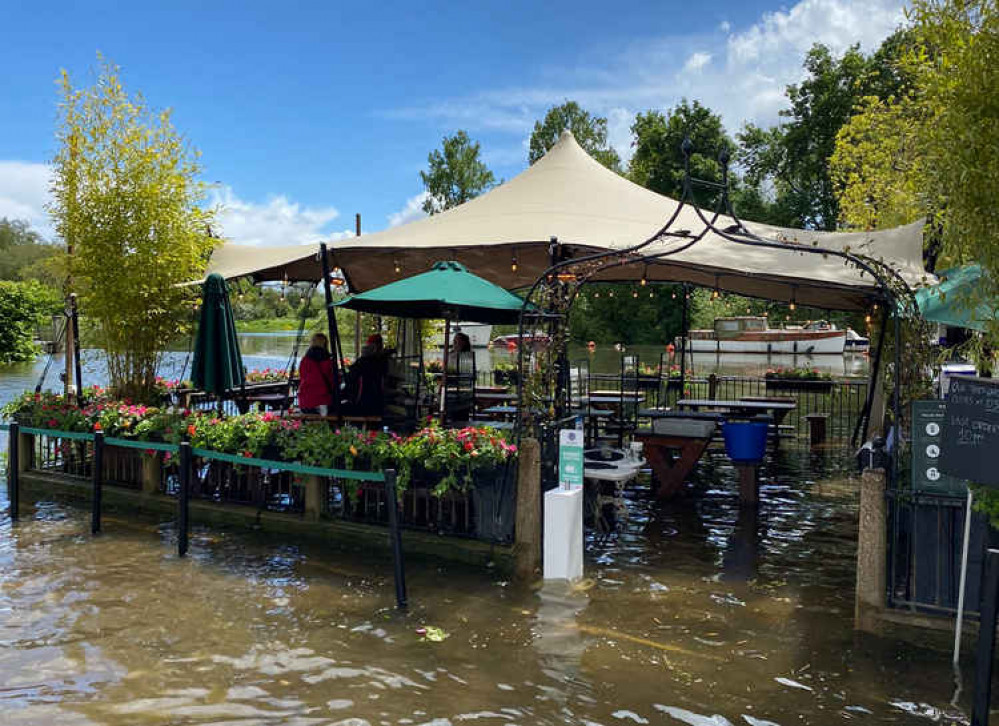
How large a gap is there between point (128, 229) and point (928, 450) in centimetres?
884

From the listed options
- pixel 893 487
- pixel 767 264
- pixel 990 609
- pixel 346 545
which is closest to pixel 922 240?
pixel 767 264

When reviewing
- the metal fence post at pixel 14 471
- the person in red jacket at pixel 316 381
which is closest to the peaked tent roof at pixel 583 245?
the person in red jacket at pixel 316 381

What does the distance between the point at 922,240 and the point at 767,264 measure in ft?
5.67

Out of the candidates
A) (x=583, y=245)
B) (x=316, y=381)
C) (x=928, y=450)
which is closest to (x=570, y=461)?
(x=583, y=245)

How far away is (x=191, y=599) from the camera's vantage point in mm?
5949

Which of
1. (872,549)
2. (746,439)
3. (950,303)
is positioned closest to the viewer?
(872,549)

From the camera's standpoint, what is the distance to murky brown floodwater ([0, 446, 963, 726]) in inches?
167

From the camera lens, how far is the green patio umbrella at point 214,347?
8.66m

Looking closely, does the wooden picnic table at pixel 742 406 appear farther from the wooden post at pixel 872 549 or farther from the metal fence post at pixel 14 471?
the metal fence post at pixel 14 471

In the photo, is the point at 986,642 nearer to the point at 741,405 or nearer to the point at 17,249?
the point at 741,405

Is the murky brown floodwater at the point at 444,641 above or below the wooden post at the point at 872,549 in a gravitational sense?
below

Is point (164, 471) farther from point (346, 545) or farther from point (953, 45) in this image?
point (953, 45)

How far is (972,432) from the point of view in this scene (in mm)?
4352

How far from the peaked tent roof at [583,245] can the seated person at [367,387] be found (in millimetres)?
1284
